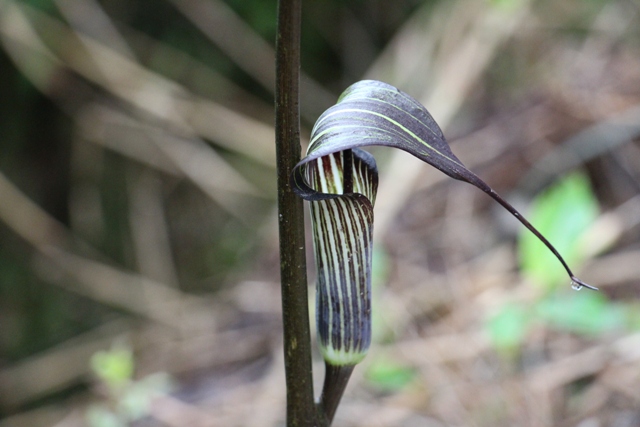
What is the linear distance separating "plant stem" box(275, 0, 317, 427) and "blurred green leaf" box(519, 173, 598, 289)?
1080mm

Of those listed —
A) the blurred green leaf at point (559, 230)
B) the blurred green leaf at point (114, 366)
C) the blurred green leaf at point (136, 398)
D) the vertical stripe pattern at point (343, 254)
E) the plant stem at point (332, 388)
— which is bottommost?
the plant stem at point (332, 388)

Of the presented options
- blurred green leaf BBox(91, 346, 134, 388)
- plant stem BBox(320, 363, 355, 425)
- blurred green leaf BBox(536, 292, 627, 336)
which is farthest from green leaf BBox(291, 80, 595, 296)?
blurred green leaf BBox(91, 346, 134, 388)

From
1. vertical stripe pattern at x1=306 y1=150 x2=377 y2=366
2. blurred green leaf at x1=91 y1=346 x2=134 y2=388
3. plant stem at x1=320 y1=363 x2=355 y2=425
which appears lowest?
plant stem at x1=320 y1=363 x2=355 y2=425

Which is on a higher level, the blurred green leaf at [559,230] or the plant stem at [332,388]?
the blurred green leaf at [559,230]

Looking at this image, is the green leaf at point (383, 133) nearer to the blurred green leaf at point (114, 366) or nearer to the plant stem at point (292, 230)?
the plant stem at point (292, 230)

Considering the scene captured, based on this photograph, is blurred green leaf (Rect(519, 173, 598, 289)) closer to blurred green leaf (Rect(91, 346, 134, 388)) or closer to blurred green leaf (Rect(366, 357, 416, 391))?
blurred green leaf (Rect(366, 357, 416, 391))

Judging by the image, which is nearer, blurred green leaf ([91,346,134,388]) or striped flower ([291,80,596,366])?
striped flower ([291,80,596,366])

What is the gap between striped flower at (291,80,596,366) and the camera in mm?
801

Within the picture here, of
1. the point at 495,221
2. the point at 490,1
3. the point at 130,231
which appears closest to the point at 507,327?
the point at 495,221

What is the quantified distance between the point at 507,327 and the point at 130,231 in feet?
9.64

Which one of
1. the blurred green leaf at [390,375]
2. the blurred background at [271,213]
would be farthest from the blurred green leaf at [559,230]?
the blurred green leaf at [390,375]

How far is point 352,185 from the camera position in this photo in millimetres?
1004

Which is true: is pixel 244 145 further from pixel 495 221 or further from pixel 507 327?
pixel 507 327

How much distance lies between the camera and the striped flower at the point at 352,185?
31.5 inches
